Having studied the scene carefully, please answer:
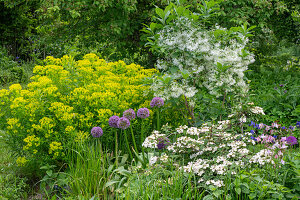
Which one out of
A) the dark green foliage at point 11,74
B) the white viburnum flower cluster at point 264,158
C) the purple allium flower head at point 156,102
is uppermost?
the purple allium flower head at point 156,102

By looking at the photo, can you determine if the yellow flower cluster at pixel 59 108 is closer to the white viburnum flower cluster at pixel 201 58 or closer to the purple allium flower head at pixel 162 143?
the white viburnum flower cluster at pixel 201 58

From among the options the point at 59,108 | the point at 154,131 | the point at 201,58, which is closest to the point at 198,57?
the point at 201,58

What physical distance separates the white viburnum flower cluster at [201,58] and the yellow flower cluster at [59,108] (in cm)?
49

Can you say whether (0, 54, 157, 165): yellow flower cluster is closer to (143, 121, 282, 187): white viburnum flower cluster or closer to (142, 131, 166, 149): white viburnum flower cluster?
(142, 131, 166, 149): white viburnum flower cluster

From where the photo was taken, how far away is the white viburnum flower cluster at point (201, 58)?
10.1 ft

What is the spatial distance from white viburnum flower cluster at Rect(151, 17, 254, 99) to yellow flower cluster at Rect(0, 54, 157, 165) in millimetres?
488

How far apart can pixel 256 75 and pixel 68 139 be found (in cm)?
611

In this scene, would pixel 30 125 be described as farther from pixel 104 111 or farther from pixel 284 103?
pixel 284 103

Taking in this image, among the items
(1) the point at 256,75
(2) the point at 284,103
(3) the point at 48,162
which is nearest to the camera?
A: (3) the point at 48,162

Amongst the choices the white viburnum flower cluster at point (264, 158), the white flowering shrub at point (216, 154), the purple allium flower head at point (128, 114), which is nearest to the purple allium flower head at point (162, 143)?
the white flowering shrub at point (216, 154)

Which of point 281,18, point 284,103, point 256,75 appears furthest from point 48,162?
point 281,18

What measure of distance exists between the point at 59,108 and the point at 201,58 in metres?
1.66

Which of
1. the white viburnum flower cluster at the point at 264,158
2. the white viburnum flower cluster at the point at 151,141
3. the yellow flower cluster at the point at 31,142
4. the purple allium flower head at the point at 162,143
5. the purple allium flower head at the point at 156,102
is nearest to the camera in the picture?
the white viburnum flower cluster at the point at 264,158

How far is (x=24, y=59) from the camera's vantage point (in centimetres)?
1148
